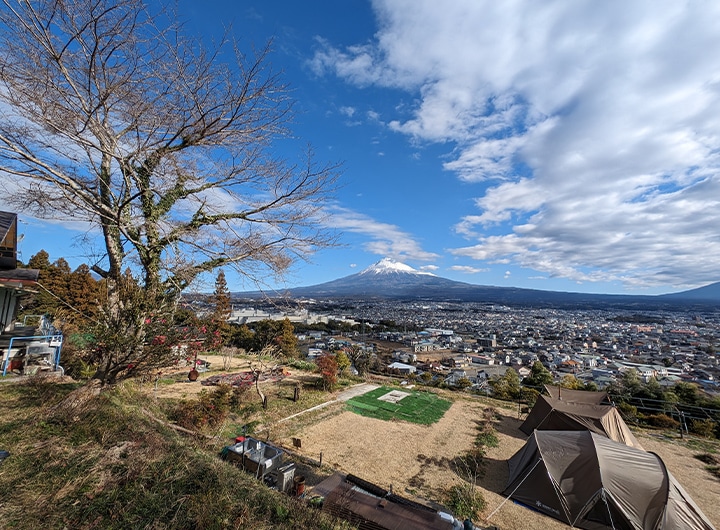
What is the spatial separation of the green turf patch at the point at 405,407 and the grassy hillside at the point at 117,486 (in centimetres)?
715

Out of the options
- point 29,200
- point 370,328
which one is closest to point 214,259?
point 29,200

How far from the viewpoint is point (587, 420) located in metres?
7.15

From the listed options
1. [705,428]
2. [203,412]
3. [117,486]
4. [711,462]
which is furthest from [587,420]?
[203,412]

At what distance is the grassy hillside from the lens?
2.32 meters

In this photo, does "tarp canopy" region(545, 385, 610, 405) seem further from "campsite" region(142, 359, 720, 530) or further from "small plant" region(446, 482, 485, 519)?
"small plant" region(446, 482, 485, 519)

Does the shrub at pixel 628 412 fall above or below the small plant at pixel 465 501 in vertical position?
below

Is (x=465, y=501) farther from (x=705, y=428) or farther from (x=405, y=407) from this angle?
(x=705, y=428)

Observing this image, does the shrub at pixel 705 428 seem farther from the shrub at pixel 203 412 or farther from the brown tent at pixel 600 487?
the shrub at pixel 203 412

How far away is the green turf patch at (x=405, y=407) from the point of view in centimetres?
955

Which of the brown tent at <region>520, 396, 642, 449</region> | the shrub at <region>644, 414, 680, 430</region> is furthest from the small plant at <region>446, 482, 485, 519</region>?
the shrub at <region>644, 414, 680, 430</region>

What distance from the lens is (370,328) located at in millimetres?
54000

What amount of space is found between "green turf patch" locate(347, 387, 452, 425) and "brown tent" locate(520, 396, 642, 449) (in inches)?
124

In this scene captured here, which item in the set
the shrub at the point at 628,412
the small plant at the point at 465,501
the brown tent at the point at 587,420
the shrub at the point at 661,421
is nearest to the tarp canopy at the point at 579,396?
the brown tent at the point at 587,420

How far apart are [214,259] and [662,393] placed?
16.8 meters
